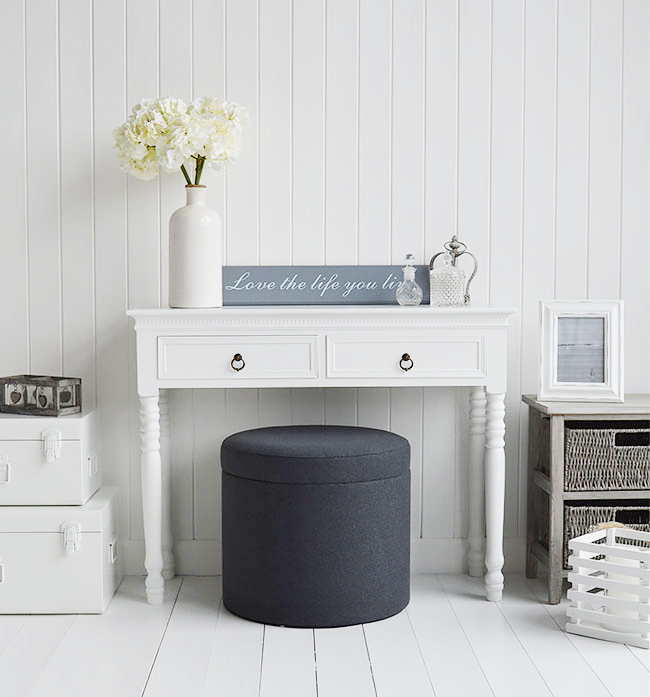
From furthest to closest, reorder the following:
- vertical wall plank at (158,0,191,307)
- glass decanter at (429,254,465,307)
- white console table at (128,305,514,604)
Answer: vertical wall plank at (158,0,191,307), glass decanter at (429,254,465,307), white console table at (128,305,514,604)

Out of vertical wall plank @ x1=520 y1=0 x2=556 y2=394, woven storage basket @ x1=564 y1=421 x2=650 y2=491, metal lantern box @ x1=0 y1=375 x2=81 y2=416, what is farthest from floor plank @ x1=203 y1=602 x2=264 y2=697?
vertical wall plank @ x1=520 y1=0 x2=556 y2=394

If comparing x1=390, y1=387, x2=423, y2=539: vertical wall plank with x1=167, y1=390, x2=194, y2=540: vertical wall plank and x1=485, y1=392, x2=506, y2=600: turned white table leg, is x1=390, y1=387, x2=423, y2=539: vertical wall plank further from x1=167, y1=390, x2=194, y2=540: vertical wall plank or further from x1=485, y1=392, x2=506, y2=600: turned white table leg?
x1=167, y1=390, x2=194, y2=540: vertical wall plank

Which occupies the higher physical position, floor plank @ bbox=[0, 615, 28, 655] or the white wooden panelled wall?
the white wooden panelled wall

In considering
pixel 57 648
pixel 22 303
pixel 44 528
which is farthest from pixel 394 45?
pixel 57 648

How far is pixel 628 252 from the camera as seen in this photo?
320 centimetres

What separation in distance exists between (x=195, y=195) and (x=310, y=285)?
1.59ft

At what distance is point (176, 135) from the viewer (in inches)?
109

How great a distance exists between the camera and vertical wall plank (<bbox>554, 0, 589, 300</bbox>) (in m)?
3.14

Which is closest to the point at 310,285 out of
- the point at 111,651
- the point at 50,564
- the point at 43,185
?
the point at 43,185

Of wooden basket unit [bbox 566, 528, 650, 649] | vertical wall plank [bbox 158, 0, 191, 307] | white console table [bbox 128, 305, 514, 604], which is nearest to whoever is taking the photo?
wooden basket unit [bbox 566, 528, 650, 649]

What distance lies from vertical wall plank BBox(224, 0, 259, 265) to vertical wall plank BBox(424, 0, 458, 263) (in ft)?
1.87

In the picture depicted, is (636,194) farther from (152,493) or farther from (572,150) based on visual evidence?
(152,493)

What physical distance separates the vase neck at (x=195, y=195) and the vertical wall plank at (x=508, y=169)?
97 cm

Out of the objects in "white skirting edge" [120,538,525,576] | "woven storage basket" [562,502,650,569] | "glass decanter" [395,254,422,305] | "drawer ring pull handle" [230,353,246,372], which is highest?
"glass decanter" [395,254,422,305]
